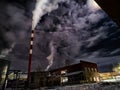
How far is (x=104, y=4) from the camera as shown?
2209mm

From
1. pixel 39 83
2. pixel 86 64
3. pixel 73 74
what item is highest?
pixel 86 64

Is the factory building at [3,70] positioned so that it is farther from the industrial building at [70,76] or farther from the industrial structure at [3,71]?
the industrial building at [70,76]

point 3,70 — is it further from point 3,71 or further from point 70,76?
point 70,76

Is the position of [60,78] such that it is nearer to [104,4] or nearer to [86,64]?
[86,64]

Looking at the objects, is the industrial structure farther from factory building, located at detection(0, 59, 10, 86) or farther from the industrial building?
the industrial building

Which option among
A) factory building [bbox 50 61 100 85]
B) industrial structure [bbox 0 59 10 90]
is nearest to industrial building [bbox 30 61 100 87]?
factory building [bbox 50 61 100 85]

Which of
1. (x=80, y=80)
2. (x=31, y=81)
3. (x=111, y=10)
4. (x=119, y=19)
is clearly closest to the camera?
(x=111, y=10)

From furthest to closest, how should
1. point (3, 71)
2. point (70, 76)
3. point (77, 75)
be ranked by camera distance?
1. point (70, 76)
2. point (77, 75)
3. point (3, 71)

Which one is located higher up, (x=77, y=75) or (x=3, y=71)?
(x=3, y=71)

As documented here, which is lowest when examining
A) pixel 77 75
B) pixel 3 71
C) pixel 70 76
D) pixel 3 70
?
pixel 70 76

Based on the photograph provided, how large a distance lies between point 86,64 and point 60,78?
8.36 metres

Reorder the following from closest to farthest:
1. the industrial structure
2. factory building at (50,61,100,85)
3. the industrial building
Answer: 1. the industrial structure
2. factory building at (50,61,100,85)
3. the industrial building

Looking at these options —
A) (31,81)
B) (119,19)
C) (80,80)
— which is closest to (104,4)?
(119,19)

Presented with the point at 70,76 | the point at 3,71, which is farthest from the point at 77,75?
the point at 3,71
